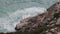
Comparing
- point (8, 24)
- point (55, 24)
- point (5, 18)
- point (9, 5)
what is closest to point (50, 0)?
point (9, 5)

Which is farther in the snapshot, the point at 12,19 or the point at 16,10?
the point at 16,10

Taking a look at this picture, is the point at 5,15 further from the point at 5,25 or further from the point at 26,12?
the point at 5,25

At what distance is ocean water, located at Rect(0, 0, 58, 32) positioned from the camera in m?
25.9

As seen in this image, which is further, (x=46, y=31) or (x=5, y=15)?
(x=5, y=15)

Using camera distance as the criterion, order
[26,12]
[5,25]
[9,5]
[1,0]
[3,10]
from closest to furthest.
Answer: [5,25]
[26,12]
[3,10]
[9,5]
[1,0]

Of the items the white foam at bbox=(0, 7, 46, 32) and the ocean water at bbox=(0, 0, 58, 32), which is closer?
the white foam at bbox=(0, 7, 46, 32)

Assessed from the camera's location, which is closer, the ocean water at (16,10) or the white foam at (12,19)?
the white foam at (12,19)

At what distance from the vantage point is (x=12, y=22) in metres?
26.9

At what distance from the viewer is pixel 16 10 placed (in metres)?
33.3

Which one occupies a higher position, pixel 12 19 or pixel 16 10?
pixel 16 10

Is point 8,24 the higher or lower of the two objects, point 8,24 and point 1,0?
the lower

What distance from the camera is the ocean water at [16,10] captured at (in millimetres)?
25922

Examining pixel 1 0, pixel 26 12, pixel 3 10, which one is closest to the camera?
pixel 26 12

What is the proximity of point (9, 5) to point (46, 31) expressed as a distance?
26019 millimetres
